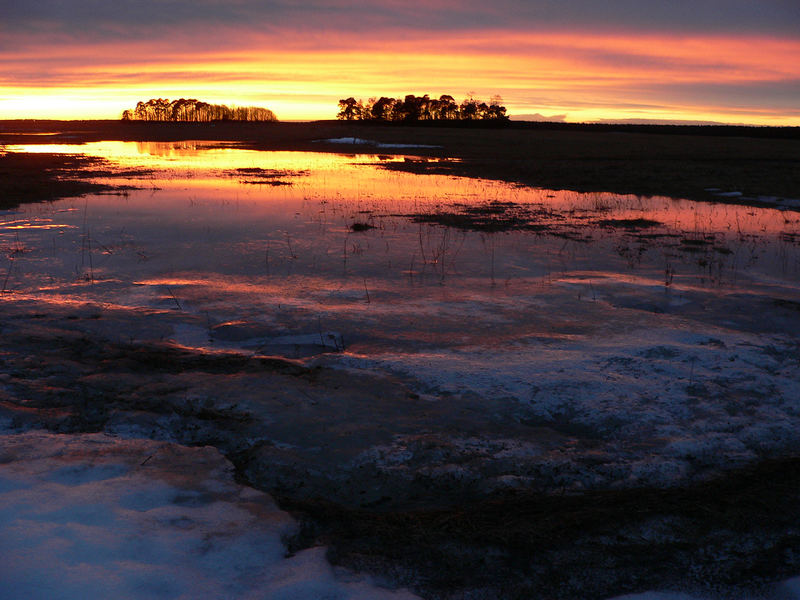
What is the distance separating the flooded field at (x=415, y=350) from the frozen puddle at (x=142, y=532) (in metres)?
0.42

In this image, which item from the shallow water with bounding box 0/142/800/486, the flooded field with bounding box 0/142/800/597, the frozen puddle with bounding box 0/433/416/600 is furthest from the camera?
the shallow water with bounding box 0/142/800/486

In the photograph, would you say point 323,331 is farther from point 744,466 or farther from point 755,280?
point 755,280

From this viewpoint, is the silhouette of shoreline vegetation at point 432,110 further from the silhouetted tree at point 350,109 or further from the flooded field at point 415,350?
the flooded field at point 415,350

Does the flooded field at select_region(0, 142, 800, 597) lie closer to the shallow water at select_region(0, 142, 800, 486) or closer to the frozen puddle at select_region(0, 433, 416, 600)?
the shallow water at select_region(0, 142, 800, 486)

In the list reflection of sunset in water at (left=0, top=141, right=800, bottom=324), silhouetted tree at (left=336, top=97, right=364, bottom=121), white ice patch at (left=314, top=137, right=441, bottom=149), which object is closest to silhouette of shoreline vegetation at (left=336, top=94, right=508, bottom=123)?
silhouetted tree at (left=336, top=97, right=364, bottom=121)

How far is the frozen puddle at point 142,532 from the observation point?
331 centimetres

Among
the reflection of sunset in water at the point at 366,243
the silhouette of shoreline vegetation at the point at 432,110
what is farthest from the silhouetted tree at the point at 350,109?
the reflection of sunset in water at the point at 366,243

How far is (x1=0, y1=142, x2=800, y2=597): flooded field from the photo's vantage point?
4.79 meters

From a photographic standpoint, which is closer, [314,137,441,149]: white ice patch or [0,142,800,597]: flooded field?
[0,142,800,597]: flooded field

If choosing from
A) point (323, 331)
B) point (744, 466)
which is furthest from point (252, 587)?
point (323, 331)

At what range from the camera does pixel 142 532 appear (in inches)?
147

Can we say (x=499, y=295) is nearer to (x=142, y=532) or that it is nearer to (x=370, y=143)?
(x=142, y=532)

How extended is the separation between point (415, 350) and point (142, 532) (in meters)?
3.67

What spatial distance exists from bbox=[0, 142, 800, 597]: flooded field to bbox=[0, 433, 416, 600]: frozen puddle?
0.42 meters
